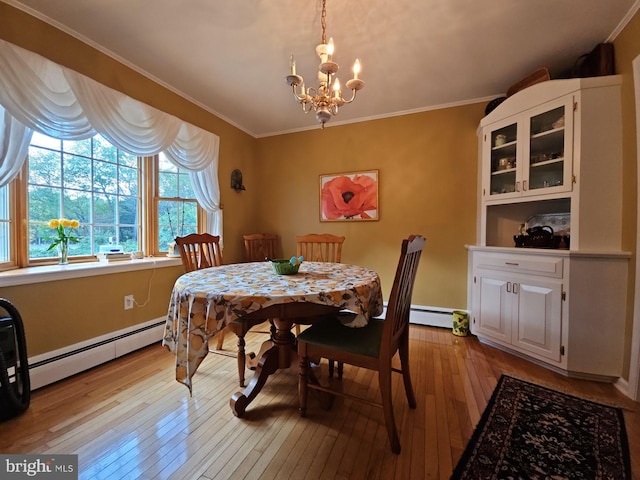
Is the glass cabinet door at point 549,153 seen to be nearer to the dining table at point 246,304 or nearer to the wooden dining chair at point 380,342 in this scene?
the wooden dining chair at point 380,342

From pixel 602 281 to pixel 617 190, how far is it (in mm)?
624

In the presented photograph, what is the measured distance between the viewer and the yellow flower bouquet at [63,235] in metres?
1.86

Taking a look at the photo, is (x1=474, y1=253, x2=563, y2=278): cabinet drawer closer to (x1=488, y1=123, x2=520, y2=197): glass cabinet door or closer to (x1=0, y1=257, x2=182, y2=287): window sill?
(x1=488, y1=123, x2=520, y2=197): glass cabinet door

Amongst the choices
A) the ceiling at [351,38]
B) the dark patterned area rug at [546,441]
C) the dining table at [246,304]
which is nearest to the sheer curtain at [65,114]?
the ceiling at [351,38]

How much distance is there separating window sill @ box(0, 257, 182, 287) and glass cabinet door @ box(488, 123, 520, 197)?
124 inches

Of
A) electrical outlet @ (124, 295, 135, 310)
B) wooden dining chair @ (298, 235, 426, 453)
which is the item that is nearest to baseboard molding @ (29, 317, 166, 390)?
electrical outlet @ (124, 295, 135, 310)

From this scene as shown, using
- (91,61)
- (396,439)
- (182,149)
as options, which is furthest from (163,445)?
(91,61)

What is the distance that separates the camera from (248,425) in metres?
1.41

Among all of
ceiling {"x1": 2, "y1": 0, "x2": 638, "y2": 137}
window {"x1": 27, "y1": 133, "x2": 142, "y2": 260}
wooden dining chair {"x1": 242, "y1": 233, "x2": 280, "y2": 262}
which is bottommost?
wooden dining chair {"x1": 242, "y1": 233, "x2": 280, "y2": 262}

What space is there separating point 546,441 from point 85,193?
3359mm

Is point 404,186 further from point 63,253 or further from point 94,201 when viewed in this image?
point 63,253

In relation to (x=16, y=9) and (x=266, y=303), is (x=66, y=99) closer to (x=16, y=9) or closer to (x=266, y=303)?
(x=16, y=9)

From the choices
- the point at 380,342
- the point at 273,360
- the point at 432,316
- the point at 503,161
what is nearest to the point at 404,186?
the point at 503,161

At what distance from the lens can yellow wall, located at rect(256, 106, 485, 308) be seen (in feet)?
9.27
